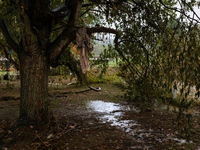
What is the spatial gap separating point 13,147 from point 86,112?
3536mm

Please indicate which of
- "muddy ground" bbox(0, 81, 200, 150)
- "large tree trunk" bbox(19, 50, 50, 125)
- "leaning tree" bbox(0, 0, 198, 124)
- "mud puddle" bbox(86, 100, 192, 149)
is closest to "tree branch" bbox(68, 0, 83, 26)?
"leaning tree" bbox(0, 0, 198, 124)

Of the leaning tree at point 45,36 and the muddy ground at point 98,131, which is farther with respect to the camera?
the leaning tree at point 45,36

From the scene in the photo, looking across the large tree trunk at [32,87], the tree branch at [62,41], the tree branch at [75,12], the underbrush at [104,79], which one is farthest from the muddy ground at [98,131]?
the underbrush at [104,79]

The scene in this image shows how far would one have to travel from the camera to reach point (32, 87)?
4773mm

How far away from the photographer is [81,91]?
1135 centimetres

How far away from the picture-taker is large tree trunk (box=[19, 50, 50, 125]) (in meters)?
4.74

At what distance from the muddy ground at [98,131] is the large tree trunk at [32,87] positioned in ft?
1.03

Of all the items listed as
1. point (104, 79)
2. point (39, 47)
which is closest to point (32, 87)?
point (39, 47)

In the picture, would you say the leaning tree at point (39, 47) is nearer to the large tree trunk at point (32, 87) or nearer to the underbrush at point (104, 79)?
the large tree trunk at point (32, 87)

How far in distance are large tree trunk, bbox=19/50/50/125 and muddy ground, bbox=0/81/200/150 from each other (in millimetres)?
315

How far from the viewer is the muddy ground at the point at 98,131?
4311mm

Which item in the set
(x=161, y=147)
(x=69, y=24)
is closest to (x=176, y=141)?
(x=161, y=147)

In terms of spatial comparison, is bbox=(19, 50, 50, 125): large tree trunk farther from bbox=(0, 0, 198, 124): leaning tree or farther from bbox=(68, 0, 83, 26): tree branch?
bbox=(68, 0, 83, 26): tree branch

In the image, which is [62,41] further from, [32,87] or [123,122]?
[123,122]
